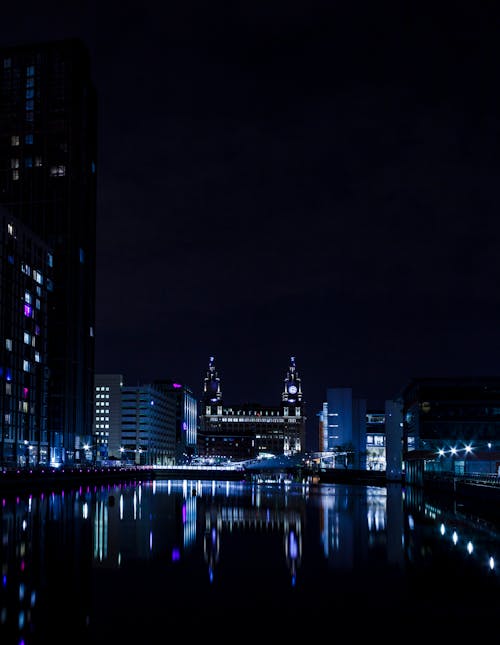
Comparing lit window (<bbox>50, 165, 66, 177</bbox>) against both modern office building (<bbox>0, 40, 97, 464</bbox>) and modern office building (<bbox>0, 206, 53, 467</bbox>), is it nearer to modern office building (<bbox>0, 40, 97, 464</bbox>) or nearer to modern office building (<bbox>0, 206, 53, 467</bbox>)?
modern office building (<bbox>0, 40, 97, 464</bbox>)

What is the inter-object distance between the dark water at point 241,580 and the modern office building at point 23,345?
286 ft

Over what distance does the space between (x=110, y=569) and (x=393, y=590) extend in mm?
11119

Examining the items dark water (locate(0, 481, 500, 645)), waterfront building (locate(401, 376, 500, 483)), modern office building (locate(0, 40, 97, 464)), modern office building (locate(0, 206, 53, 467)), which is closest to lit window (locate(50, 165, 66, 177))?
modern office building (locate(0, 40, 97, 464))

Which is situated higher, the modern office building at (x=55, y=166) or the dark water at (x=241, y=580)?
the modern office building at (x=55, y=166)

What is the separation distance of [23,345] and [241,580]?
122m

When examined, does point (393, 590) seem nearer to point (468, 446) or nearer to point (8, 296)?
point (468, 446)

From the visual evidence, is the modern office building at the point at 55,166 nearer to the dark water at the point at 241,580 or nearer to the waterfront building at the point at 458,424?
the waterfront building at the point at 458,424

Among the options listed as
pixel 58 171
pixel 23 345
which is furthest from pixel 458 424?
pixel 58 171

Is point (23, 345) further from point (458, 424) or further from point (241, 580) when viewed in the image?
point (241, 580)

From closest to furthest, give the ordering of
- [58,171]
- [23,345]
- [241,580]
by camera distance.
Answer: [241,580] < [23,345] < [58,171]

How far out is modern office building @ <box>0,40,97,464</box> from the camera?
545 ft

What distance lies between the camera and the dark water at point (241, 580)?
21.0m

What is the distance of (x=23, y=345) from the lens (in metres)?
142

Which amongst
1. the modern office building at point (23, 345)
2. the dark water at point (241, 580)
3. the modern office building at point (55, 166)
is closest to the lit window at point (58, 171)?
the modern office building at point (55, 166)
